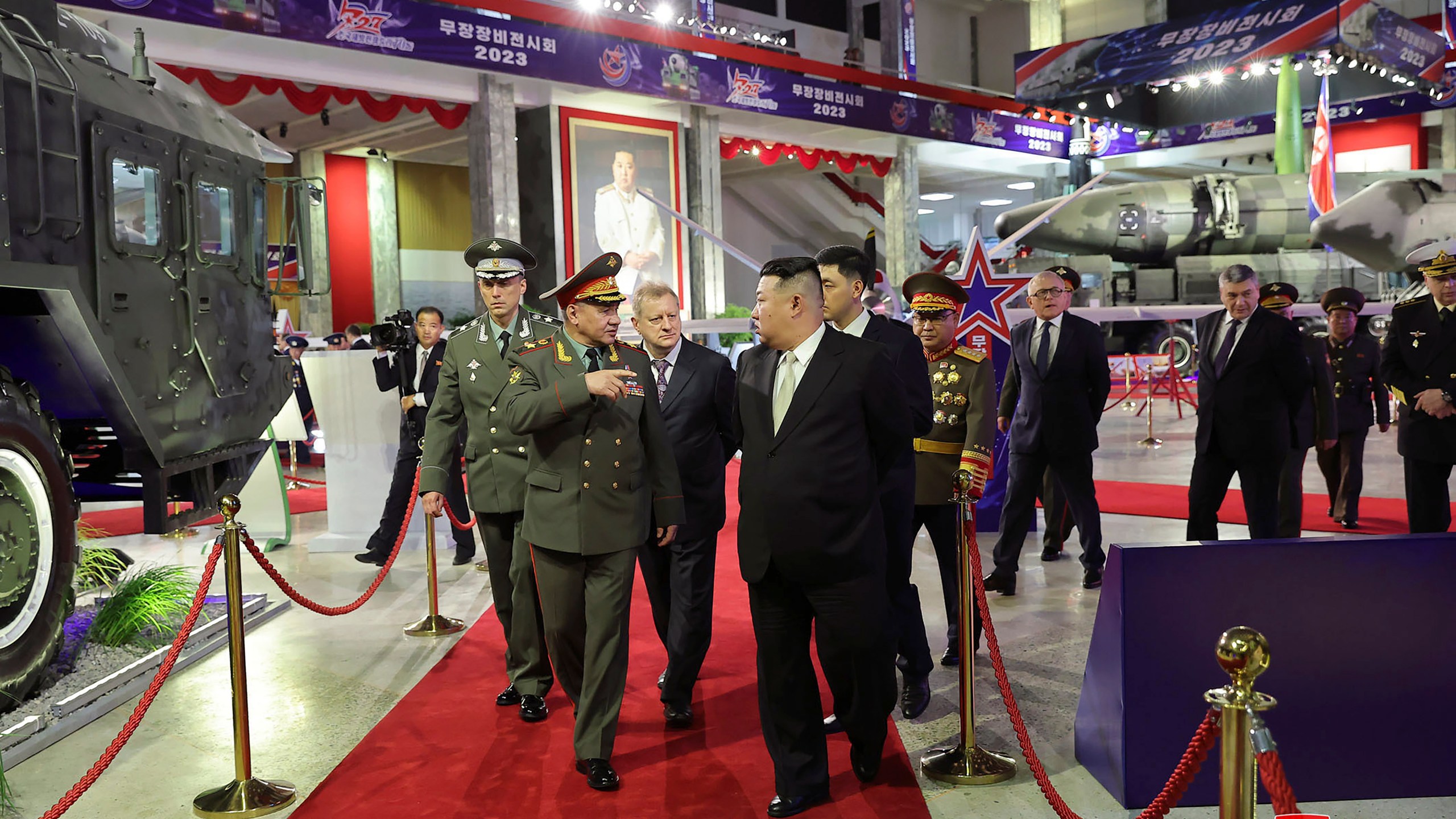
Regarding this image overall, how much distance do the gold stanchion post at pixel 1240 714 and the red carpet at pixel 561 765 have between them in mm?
1369

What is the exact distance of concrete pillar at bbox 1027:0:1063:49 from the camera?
2731cm

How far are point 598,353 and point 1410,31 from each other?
20.7 meters

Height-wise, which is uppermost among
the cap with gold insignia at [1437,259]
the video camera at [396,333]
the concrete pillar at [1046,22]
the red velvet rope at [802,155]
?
the concrete pillar at [1046,22]

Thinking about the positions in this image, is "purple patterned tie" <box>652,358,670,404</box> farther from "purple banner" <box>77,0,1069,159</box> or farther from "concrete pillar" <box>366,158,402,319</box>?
"concrete pillar" <box>366,158,402,319</box>

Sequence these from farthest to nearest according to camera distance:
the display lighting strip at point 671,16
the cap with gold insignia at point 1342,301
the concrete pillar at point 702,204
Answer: the concrete pillar at point 702,204
the display lighting strip at point 671,16
the cap with gold insignia at point 1342,301

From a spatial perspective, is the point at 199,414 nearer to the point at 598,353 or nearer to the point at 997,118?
the point at 598,353

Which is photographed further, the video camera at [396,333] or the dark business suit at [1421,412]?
the video camera at [396,333]

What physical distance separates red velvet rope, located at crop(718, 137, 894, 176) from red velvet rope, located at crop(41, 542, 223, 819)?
15.4 meters

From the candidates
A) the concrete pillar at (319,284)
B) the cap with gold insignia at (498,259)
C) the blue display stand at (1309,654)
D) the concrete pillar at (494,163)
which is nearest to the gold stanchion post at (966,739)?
the blue display stand at (1309,654)

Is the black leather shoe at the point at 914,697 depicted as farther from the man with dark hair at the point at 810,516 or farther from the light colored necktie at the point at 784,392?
the light colored necktie at the point at 784,392

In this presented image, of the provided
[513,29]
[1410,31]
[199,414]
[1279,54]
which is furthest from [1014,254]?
[199,414]

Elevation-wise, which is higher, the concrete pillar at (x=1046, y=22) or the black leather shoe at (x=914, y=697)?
the concrete pillar at (x=1046, y=22)

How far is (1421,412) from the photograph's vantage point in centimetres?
520

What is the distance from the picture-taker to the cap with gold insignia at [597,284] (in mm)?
3436
